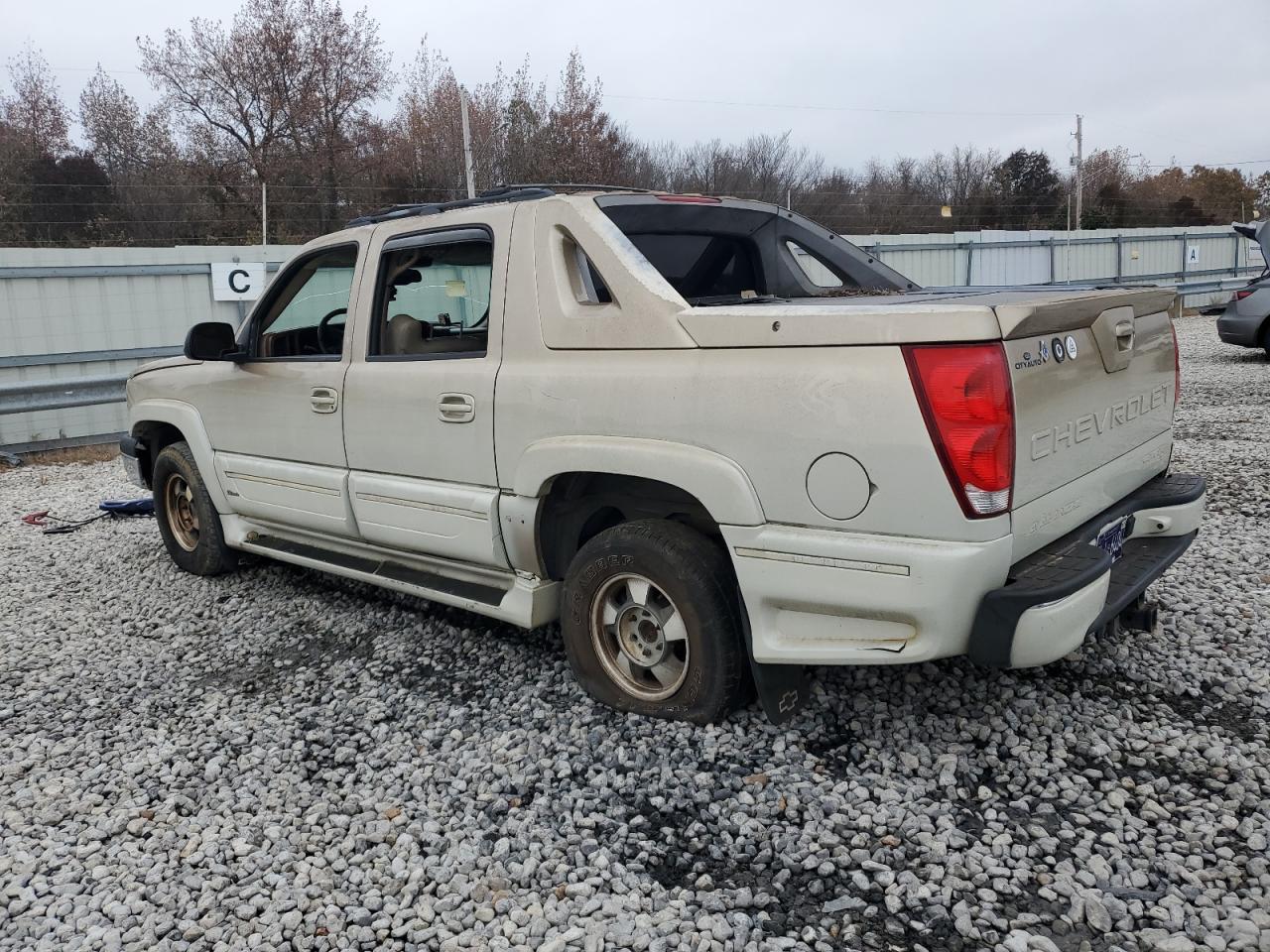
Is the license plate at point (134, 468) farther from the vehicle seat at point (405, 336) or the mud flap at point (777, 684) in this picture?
the mud flap at point (777, 684)

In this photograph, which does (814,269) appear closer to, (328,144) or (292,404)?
(292,404)

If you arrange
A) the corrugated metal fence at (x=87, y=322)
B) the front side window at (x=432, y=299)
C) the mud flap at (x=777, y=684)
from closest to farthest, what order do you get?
the mud flap at (x=777, y=684)
the front side window at (x=432, y=299)
the corrugated metal fence at (x=87, y=322)

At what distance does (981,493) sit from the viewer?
2.68 m

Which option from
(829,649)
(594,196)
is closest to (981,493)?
(829,649)

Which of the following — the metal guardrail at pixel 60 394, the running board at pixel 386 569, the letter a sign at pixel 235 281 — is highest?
the letter a sign at pixel 235 281

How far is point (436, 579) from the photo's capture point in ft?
13.9

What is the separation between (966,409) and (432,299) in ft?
8.35

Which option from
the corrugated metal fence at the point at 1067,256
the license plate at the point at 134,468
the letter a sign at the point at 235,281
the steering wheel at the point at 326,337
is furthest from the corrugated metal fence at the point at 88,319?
the corrugated metal fence at the point at 1067,256

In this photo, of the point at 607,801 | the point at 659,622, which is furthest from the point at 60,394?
the point at 607,801

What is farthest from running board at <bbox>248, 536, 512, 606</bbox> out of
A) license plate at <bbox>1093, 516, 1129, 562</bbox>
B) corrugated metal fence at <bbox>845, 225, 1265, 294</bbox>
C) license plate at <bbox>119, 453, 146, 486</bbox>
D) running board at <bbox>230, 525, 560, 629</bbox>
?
corrugated metal fence at <bbox>845, 225, 1265, 294</bbox>

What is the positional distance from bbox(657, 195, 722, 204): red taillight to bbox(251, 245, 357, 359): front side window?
5.13 ft

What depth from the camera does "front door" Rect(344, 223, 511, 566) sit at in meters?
3.82

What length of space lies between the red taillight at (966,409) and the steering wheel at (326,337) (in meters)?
3.20

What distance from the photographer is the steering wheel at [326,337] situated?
4.87 metres
